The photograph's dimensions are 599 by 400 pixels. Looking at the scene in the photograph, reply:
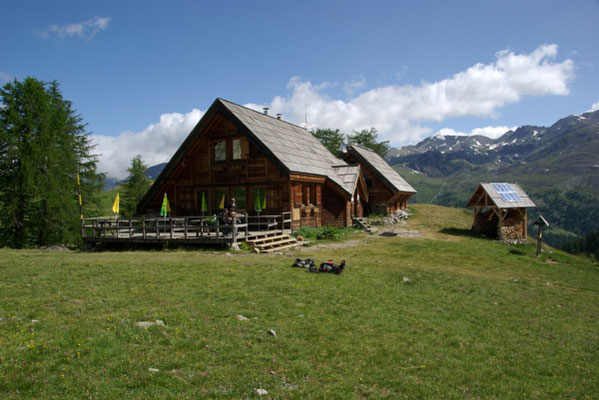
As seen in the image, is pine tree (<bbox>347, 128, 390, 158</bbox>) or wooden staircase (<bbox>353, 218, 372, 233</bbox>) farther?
pine tree (<bbox>347, 128, 390, 158</bbox>)

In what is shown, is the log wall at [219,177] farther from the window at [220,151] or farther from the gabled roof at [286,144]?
the gabled roof at [286,144]

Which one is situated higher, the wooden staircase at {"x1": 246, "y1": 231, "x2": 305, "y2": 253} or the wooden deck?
the wooden deck

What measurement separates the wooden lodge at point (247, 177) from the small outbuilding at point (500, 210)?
10.0 metres

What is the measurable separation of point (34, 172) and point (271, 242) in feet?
66.9

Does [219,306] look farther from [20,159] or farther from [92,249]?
[20,159]

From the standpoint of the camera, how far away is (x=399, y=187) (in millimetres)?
→ 37875

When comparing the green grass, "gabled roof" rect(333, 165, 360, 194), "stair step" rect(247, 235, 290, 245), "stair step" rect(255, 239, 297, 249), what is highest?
"gabled roof" rect(333, 165, 360, 194)

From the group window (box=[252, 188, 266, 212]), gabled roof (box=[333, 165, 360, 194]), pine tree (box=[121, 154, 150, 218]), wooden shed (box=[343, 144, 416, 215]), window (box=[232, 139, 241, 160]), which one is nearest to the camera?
window (box=[252, 188, 266, 212])

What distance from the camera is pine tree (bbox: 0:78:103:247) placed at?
27.0 metres

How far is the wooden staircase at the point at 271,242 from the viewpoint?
18.2 metres

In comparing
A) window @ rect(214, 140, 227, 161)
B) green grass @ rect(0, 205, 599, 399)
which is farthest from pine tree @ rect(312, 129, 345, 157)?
green grass @ rect(0, 205, 599, 399)

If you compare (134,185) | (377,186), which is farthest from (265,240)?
(134,185)

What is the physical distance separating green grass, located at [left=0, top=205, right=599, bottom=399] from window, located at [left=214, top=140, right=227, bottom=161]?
12.5 metres

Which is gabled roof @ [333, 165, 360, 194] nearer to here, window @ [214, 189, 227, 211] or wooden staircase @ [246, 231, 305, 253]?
wooden staircase @ [246, 231, 305, 253]
